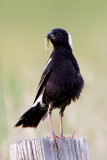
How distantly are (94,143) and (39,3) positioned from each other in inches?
242

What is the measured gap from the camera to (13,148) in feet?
15.7

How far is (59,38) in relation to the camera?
714 centimetres

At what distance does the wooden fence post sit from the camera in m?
4.71

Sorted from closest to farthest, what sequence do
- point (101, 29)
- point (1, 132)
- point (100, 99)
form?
point (1, 132)
point (100, 99)
point (101, 29)

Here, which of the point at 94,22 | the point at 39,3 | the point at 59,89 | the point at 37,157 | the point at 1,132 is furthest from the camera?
the point at 39,3

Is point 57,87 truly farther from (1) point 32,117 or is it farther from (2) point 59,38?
(2) point 59,38

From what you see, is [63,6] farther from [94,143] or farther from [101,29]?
[94,143]

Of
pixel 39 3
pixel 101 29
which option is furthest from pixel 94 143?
pixel 39 3

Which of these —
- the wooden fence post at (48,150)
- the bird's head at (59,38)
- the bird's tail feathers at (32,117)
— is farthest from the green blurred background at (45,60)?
the wooden fence post at (48,150)

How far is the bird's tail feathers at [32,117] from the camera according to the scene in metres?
6.41

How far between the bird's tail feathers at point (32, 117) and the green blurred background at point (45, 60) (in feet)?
0.28

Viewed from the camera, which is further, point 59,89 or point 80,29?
point 80,29

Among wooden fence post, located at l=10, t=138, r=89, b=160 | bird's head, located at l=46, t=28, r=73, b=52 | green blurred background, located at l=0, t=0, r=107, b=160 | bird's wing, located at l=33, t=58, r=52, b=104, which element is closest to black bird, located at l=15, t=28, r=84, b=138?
bird's wing, located at l=33, t=58, r=52, b=104

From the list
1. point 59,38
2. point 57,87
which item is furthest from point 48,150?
point 59,38
